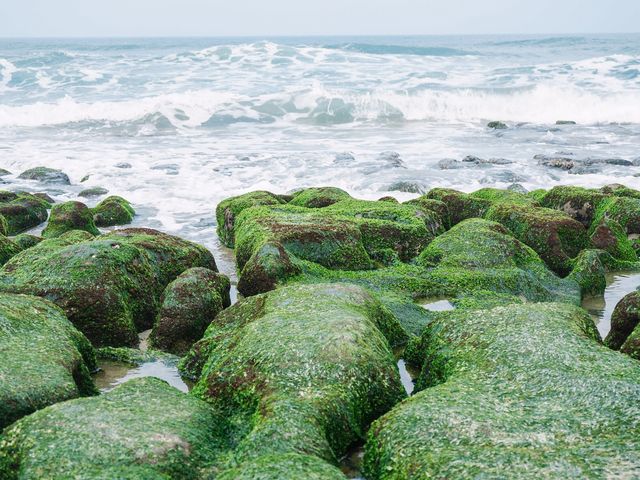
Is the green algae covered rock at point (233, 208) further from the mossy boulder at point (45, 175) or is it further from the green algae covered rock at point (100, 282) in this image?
the mossy boulder at point (45, 175)

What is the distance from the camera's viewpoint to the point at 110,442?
3922mm

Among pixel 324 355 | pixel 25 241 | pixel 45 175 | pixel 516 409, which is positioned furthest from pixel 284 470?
pixel 45 175

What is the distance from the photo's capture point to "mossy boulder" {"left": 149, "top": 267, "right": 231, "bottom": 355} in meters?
6.59

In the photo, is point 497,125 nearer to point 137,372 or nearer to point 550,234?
point 550,234

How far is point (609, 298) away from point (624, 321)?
2445 mm

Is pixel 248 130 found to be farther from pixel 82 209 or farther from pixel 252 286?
pixel 252 286

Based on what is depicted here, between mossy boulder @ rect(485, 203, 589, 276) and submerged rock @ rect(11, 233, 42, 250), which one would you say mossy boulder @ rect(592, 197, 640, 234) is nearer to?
mossy boulder @ rect(485, 203, 589, 276)

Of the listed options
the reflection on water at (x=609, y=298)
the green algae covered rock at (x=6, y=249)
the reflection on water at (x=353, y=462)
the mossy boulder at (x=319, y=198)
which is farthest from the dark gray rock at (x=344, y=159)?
the reflection on water at (x=353, y=462)

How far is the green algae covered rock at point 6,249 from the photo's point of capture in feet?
28.6

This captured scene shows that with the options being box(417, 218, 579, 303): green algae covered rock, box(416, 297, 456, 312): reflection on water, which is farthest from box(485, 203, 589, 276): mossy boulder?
box(416, 297, 456, 312): reflection on water

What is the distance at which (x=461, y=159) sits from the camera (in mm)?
19484

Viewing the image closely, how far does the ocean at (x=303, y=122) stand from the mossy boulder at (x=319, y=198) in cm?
161

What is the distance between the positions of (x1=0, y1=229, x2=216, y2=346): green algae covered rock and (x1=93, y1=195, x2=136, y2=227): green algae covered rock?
4.14 m

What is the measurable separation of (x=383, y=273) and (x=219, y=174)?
9.91 m
